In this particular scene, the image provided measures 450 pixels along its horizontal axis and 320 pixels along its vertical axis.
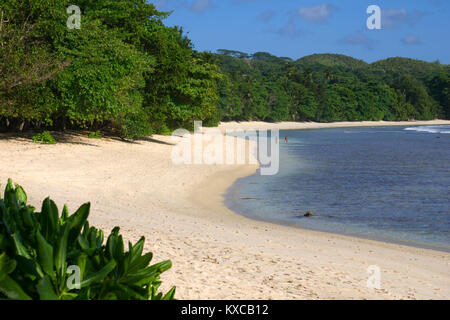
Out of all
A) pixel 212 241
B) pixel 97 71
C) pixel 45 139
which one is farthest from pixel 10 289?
pixel 45 139

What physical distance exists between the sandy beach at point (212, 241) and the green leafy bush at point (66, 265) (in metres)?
3.46

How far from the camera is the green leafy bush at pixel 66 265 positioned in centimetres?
285

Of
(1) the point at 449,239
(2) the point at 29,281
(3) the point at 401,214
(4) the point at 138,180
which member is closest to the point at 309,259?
(1) the point at 449,239

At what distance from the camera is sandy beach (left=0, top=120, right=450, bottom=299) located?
7203mm

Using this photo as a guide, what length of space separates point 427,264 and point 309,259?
2.78 meters

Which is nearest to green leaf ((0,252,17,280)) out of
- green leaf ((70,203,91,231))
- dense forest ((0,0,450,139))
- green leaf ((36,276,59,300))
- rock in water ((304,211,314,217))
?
green leaf ((36,276,59,300))

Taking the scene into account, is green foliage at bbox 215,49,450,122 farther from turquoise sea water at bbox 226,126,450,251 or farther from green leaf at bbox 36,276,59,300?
green leaf at bbox 36,276,59,300

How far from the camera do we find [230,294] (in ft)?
21.6

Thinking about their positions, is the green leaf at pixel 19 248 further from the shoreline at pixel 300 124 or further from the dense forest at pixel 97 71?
the shoreline at pixel 300 124

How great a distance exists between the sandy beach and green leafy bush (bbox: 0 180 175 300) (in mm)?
3459

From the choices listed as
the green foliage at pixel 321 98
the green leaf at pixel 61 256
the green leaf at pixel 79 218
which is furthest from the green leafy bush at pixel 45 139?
the green foliage at pixel 321 98

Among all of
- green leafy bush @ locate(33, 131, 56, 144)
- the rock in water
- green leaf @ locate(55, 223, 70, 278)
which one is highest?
green leafy bush @ locate(33, 131, 56, 144)

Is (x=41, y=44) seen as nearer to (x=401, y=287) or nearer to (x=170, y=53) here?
(x=170, y=53)
